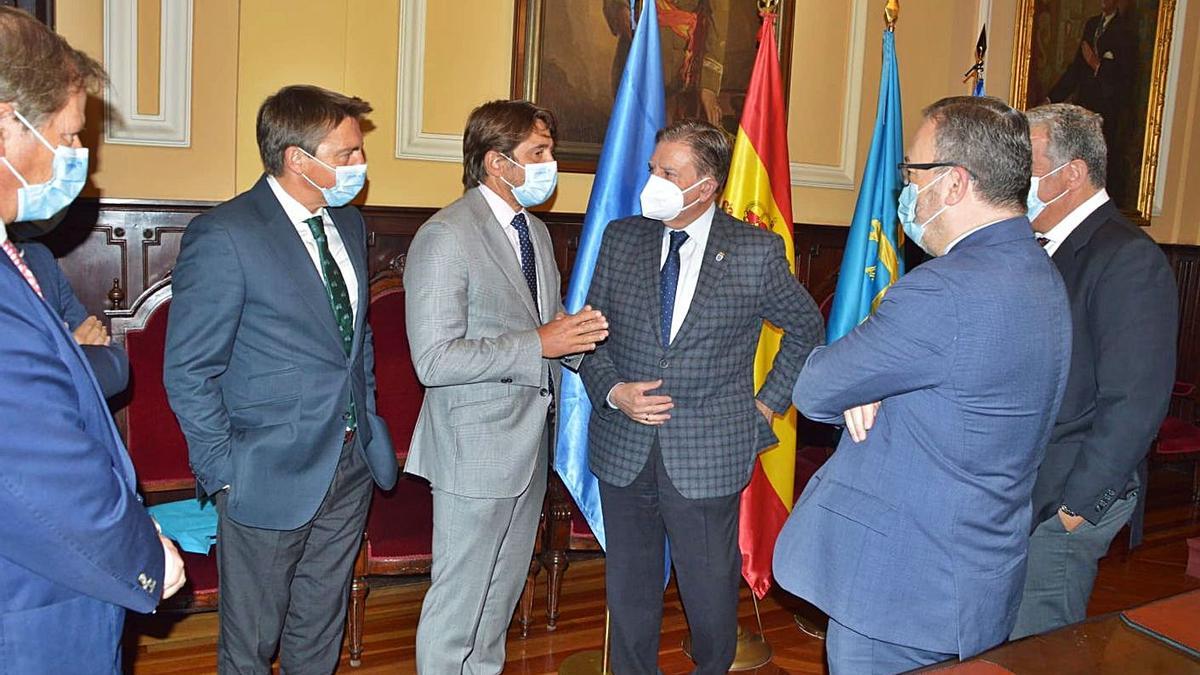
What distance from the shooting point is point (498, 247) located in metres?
2.62

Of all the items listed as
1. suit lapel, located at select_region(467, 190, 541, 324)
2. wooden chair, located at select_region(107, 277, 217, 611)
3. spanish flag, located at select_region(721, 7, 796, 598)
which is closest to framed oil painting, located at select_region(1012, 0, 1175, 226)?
spanish flag, located at select_region(721, 7, 796, 598)

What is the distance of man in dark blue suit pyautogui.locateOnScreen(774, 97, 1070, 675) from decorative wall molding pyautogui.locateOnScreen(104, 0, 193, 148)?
101 inches

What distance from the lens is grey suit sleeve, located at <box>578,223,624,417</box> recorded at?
273cm

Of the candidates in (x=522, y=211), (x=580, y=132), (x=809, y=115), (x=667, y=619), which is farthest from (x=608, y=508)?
(x=809, y=115)

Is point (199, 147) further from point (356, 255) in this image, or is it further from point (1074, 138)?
point (1074, 138)

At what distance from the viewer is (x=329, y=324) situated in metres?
2.45

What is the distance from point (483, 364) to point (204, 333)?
0.68 metres

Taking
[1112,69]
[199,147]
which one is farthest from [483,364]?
[1112,69]

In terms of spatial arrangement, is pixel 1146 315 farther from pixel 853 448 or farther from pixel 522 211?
pixel 522 211

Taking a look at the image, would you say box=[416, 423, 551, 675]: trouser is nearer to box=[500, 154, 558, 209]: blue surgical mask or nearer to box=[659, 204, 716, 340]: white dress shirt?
box=[659, 204, 716, 340]: white dress shirt

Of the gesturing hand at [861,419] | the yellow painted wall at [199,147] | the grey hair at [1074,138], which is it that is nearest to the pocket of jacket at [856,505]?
the gesturing hand at [861,419]

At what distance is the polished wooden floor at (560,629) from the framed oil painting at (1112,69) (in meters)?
2.63

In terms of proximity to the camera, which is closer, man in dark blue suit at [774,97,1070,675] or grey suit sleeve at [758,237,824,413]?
man in dark blue suit at [774,97,1070,675]

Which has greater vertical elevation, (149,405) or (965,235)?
(965,235)
